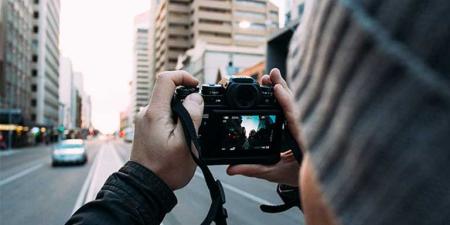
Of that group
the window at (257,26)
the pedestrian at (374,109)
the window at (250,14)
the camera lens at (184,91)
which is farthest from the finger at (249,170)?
the window at (250,14)

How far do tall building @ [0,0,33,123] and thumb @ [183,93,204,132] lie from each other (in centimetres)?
5674

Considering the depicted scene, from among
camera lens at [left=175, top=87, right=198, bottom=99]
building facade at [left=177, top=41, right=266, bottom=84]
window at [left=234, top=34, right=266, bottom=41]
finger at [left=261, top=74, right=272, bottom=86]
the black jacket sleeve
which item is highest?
window at [left=234, top=34, right=266, bottom=41]

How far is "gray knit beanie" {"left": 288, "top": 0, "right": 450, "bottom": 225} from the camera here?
0.49 m

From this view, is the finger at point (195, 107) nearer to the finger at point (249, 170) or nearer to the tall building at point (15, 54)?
the finger at point (249, 170)

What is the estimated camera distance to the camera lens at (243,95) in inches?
59.2

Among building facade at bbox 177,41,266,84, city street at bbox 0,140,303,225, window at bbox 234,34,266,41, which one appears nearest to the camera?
city street at bbox 0,140,303,225

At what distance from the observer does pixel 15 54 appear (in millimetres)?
60312

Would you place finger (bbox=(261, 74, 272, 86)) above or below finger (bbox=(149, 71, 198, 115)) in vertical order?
above

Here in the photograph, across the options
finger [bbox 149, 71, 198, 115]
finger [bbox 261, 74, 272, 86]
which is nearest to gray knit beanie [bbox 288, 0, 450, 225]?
finger [bbox 149, 71, 198, 115]

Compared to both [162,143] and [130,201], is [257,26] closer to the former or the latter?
[162,143]

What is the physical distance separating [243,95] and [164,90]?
0.94ft

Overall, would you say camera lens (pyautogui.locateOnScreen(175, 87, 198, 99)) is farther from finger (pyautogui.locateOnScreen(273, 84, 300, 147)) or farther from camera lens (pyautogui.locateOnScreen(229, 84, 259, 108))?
finger (pyautogui.locateOnScreen(273, 84, 300, 147))

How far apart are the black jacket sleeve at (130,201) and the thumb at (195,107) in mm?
231

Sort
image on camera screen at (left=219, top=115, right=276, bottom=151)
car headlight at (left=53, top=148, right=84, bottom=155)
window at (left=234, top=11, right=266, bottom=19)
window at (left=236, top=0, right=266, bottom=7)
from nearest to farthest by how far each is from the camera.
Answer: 1. image on camera screen at (left=219, top=115, right=276, bottom=151)
2. car headlight at (left=53, top=148, right=84, bottom=155)
3. window at (left=234, top=11, right=266, bottom=19)
4. window at (left=236, top=0, right=266, bottom=7)
